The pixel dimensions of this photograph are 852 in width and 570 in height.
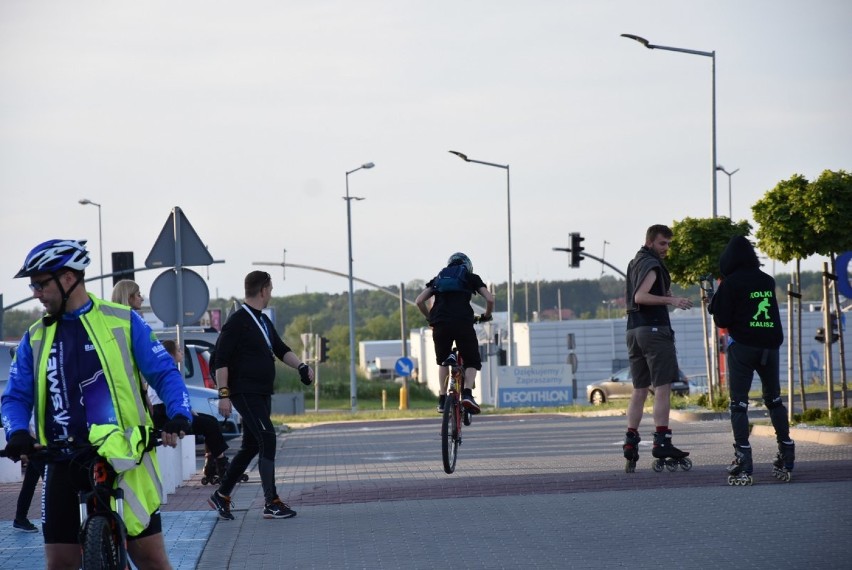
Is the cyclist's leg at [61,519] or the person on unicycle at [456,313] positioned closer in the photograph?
the cyclist's leg at [61,519]

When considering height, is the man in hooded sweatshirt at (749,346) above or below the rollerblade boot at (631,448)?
above

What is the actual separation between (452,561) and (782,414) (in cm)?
402

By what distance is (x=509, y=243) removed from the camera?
4931 cm

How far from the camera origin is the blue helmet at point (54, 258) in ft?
16.9

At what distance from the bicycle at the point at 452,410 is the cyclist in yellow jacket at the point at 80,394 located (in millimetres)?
6877

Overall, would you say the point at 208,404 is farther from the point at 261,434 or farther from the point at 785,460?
the point at 785,460

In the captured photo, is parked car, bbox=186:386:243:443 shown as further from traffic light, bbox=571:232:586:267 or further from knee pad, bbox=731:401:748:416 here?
traffic light, bbox=571:232:586:267

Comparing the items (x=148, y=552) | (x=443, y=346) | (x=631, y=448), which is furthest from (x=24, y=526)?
(x=148, y=552)

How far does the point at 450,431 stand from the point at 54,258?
747 centimetres

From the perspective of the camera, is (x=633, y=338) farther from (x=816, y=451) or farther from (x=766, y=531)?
(x=766, y=531)

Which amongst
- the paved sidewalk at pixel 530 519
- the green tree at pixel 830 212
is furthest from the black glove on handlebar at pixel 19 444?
the green tree at pixel 830 212

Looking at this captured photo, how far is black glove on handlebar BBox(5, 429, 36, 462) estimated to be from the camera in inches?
199

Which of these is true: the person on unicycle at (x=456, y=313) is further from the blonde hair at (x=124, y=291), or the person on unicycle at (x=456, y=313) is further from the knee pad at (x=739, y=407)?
the blonde hair at (x=124, y=291)

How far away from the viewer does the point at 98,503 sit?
504 centimetres
